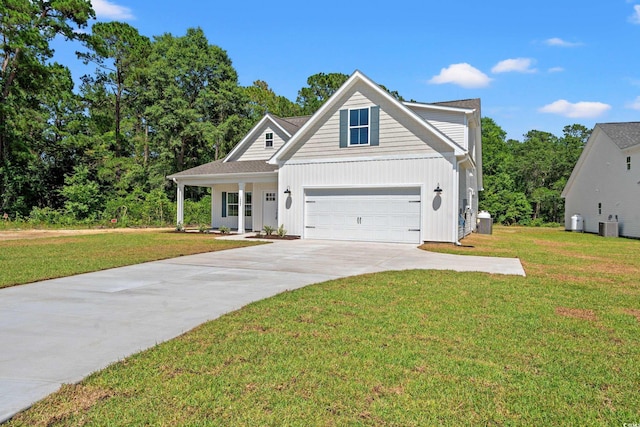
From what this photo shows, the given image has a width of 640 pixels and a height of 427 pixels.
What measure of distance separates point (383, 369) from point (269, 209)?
1708 centimetres

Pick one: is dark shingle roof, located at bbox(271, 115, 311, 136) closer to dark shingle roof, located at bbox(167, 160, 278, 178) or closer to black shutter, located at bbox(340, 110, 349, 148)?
dark shingle roof, located at bbox(167, 160, 278, 178)

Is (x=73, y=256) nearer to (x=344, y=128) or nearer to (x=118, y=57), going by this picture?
(x=344, y=128)

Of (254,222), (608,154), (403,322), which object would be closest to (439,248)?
(403,322)

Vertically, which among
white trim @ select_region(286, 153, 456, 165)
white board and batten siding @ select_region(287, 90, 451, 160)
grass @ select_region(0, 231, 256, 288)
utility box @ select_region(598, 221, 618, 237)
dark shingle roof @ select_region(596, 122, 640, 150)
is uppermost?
dark shingle roof @ select_region(596, 122, 640, 150)

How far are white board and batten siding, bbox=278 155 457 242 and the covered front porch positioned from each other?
1.72 m

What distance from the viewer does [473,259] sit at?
10891 mm

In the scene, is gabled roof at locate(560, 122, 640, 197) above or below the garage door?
above

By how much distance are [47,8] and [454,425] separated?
37221mm

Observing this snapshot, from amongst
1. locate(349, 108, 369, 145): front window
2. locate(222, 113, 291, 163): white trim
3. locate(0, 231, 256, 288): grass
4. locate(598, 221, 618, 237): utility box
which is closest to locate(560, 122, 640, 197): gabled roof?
locate(598, 221, 618, 237): utility box

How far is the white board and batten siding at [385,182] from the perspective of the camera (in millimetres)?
14539

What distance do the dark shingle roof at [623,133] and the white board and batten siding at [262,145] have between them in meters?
17.0

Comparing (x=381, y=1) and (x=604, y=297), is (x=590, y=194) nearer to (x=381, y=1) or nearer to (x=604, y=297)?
(x=381, y=1)

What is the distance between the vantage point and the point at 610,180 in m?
21.7

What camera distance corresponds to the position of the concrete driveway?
3588 mm
